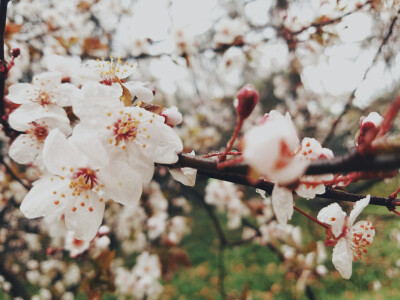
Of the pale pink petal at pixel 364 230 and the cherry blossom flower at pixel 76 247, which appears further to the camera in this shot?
the cherry blossom flower at pixel 76 247

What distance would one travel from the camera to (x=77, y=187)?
Result: 2.43 feet

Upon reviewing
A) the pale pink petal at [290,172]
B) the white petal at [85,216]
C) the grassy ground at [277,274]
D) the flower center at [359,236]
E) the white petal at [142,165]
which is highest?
the pale pink petal at [290,172]

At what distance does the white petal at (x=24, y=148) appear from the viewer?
0.88 metres

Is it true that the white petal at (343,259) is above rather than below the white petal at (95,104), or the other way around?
below

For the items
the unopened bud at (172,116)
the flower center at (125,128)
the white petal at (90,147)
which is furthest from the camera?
the unopened bud at (172,116)

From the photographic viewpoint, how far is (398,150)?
15.3 inches

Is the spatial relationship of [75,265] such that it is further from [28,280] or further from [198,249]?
[198,249]

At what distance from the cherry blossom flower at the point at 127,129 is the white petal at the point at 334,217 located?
48 centimetres

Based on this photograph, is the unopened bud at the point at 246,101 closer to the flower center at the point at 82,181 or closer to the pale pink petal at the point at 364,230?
the flower center at the point at 82,181

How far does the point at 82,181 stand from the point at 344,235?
0.72m

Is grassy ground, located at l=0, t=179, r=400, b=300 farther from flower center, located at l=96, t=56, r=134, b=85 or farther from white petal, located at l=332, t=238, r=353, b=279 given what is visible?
flower center, located at l=96, t=56, r=134, b=85

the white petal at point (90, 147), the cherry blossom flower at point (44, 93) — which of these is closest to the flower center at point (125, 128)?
the white petal at point (90, 147)

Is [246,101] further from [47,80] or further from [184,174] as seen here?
[47,80]

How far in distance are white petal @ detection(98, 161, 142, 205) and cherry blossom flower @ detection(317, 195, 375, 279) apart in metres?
0.53
